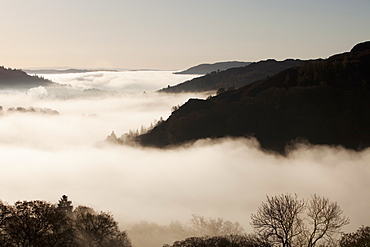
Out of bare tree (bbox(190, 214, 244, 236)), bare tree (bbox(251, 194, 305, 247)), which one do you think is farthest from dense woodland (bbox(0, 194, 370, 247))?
bare tree (bbox(190, 214, 244, 236))

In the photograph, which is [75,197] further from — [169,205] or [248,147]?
[248,147]

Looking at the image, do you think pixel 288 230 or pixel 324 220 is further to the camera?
pixel 324 220

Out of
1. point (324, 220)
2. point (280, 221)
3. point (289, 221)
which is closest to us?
point (280, 221)

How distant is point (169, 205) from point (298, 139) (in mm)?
A: 74935

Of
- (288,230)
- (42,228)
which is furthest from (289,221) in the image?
(42,228)

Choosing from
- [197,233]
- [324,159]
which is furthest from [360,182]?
[197,233]

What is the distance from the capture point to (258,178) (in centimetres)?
16000

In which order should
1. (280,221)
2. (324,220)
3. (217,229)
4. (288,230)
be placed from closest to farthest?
(288,230) → (280,221) → (324,220) → (217,229)

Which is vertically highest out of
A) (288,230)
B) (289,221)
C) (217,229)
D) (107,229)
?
(289,221)

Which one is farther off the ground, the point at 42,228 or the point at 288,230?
the point at 288,230

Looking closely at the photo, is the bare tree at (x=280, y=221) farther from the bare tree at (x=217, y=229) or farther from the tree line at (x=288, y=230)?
the bare tree at (x=217, y=229)

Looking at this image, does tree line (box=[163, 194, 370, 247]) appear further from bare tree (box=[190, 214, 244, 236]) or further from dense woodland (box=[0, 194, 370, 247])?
bare tree (box=[190, 214, 244, 236])

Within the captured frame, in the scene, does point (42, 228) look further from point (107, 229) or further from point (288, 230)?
point (288, 230)

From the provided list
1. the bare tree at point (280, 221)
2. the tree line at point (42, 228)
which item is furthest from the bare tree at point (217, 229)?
the bare tree at point (280, 221)
